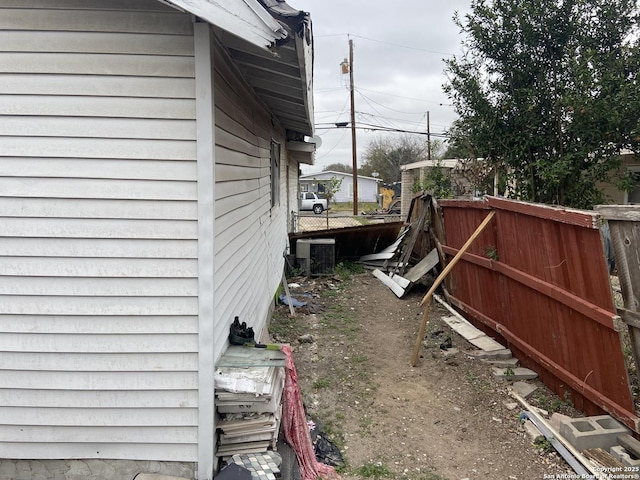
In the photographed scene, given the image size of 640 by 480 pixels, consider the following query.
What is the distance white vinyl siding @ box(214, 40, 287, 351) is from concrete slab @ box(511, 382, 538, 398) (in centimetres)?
270

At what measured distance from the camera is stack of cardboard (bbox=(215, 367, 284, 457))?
283 centimetres

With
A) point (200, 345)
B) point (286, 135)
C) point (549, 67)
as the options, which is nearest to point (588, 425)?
Result: point (200, 345)

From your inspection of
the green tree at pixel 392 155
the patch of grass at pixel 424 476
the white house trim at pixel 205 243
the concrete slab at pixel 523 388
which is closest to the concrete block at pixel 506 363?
the concrete slab at pixel 523 388

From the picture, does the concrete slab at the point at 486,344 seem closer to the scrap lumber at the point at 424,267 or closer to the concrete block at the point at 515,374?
the concrete block at the point at 515,374

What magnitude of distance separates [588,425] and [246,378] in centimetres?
260

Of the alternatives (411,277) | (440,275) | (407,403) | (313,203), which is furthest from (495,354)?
(313,203)

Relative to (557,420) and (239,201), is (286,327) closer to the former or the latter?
(239,201)

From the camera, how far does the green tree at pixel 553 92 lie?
6164 mm

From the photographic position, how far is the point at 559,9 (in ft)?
21.4

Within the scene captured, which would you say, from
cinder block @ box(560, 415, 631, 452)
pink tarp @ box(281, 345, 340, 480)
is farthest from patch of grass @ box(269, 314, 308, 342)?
cinder block @ box(560, 415, 631, 452)

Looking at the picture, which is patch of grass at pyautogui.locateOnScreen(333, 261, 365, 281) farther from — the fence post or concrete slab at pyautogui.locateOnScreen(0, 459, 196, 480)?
concrete slab at pyautogui.locateOnScreen(0, 459, 196, 480)

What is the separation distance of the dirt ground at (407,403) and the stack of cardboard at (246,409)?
2.50 ft

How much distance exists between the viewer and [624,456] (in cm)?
307

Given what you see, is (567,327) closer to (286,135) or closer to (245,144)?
(245,144)
